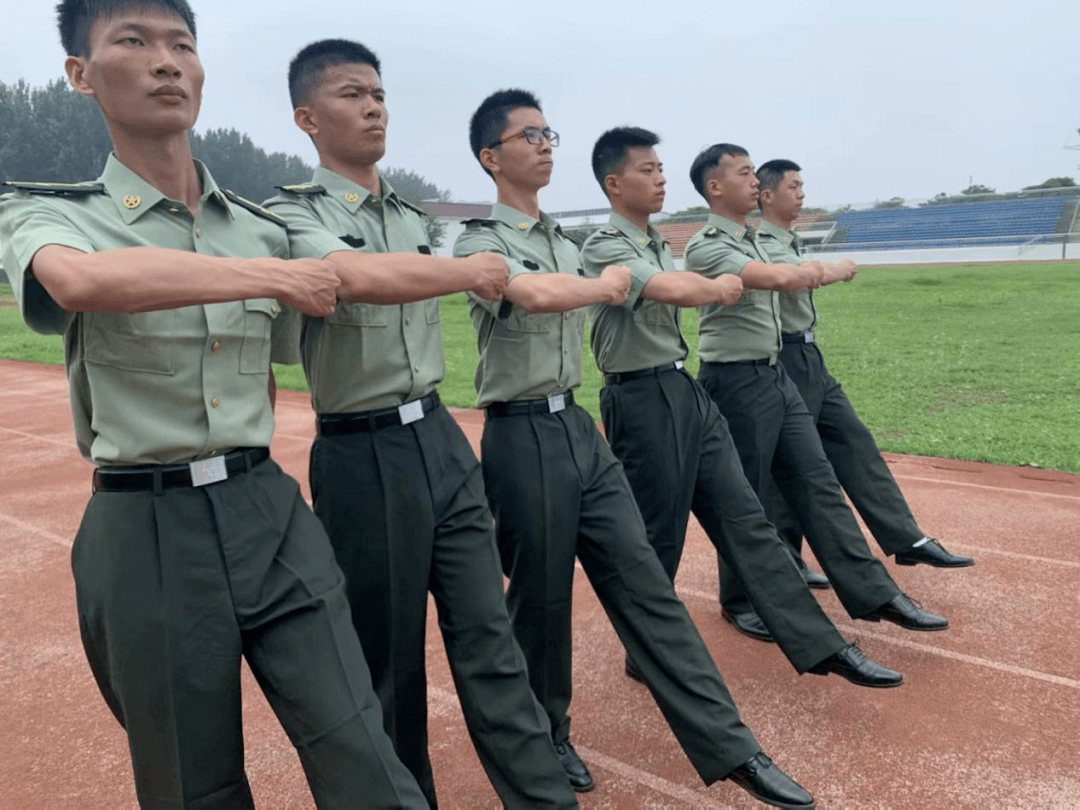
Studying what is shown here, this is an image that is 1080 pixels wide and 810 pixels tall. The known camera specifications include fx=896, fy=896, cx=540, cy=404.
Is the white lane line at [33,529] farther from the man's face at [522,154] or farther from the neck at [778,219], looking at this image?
the neck at [778,219]

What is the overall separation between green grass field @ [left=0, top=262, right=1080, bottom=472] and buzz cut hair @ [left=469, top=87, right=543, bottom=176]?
637 cm

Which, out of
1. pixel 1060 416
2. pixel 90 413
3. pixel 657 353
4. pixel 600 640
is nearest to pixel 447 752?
pixel 600 640

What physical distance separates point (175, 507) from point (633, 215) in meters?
2.50

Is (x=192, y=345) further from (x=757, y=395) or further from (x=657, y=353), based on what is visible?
(x=757, y=395)

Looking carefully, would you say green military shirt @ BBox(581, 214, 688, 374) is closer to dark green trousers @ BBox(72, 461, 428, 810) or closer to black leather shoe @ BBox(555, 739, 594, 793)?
black leather shoe @ BBox(555, 739, 594, 793)

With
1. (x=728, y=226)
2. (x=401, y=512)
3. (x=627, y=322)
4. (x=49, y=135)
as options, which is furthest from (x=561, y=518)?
(x=49, y=135)

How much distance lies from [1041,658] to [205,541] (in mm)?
3685

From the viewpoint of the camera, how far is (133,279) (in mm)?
1723

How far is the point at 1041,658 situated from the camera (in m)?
3.99

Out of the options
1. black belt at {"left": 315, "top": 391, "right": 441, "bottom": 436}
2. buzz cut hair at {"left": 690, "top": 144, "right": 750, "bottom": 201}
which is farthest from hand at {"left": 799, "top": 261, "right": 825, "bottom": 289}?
black belt at {"left": 315, "top": 391, "right": 441, "bottom": 436}

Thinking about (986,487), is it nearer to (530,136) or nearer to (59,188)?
(530,136)

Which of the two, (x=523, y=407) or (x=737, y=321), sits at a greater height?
(x=737, y=321)

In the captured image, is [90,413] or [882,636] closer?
[90,413]

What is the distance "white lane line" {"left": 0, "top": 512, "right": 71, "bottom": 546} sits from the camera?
6.31 m
